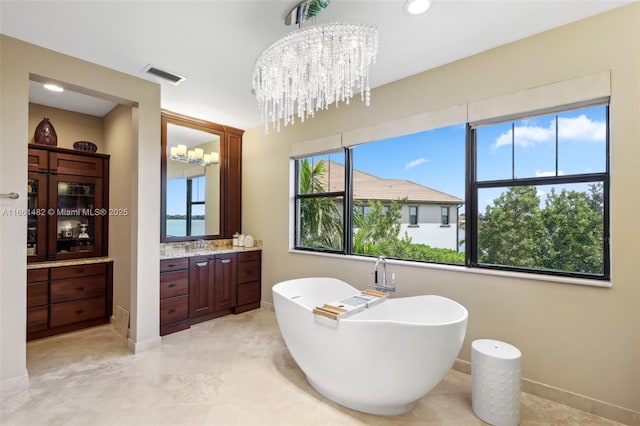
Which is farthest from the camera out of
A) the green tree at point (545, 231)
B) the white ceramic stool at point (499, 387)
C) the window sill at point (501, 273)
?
the green tree at point (545, 231)

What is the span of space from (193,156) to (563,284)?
13.9 ft

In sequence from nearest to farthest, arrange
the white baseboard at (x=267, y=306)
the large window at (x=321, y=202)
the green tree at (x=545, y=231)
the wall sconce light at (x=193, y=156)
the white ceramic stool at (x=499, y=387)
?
the white ceramic stool at (x=499, y=387) < the green tree at (x=545, y=231) < the large window at (x=321, y=202) < the wall sconce light at (x=193, y=156) < the white baseboard at (x=267, y=306)

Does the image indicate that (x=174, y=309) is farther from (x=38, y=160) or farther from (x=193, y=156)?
(x=38, y=160)

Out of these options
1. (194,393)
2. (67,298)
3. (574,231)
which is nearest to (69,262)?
(67,298)

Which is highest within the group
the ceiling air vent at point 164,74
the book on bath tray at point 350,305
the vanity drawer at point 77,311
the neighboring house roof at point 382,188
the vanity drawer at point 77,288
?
the ceiling air vent at point 164,74

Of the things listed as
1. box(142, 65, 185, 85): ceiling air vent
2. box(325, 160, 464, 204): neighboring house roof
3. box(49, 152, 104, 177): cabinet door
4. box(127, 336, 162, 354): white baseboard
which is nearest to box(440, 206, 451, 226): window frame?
box(325, 160, 464, 204): neighboring house roof

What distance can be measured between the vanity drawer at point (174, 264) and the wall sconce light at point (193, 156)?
4.55 ft

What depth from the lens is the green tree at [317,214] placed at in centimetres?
383

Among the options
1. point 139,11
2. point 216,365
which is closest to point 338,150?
point 139,11

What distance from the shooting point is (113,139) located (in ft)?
12.5

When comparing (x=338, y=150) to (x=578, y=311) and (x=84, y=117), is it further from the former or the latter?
(x=84, y=117)

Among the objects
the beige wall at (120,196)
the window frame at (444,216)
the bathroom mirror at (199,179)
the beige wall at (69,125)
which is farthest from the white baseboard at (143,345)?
the window frame at (444,216)

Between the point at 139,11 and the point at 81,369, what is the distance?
2.88m

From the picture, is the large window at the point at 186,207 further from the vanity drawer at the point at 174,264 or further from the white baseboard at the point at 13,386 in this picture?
the white baseboard at the point at 13,386
